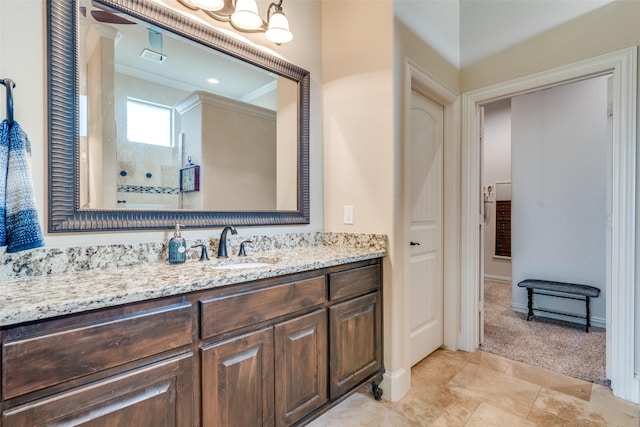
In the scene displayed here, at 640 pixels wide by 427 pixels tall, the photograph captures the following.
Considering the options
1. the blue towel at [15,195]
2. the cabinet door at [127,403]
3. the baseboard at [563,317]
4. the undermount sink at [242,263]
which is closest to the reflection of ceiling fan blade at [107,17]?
the blue towel at [15,195]

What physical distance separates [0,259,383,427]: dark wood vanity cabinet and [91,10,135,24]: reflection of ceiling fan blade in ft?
4.29

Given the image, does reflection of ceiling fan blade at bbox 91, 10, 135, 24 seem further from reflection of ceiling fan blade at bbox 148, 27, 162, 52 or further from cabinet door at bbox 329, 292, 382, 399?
cabinet door at bbox 329, 292, 382, 399

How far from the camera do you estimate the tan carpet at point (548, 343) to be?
2.37 meters

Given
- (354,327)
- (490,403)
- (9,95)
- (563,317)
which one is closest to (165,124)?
(9,95)

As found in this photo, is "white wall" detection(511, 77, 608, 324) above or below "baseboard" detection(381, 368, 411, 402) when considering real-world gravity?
above

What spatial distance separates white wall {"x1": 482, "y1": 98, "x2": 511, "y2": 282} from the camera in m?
5.21

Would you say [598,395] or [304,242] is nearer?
[598,395]

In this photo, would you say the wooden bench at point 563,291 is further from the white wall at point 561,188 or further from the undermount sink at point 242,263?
the undermount sink at point 242,263

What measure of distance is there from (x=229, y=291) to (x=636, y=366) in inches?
100

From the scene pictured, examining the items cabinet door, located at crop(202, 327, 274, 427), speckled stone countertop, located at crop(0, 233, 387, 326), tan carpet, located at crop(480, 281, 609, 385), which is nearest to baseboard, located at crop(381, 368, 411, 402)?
speckled stone countertop, located at crop(0, 233, 387, 326)

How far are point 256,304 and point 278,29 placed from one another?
1620mm

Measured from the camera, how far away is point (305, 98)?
7.43 feet

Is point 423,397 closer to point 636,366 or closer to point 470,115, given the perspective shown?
point 636,366

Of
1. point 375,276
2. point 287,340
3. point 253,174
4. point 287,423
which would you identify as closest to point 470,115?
point 375,276
